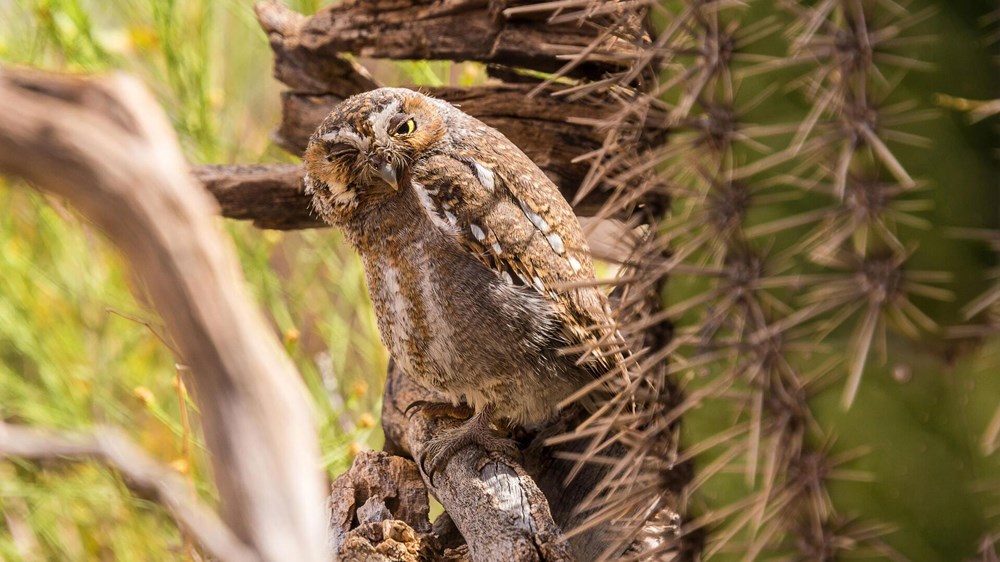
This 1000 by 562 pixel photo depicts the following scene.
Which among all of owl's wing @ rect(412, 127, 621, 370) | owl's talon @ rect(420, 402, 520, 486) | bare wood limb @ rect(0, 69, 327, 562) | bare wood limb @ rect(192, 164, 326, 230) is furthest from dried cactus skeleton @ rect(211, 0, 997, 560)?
bare wood limb @ rect(192, 164, 326, 230)

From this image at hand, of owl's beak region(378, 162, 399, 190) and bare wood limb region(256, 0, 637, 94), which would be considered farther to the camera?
bare wood limb region(256, 0, 637, 94)

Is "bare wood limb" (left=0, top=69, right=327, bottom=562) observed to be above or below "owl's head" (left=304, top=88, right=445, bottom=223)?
above

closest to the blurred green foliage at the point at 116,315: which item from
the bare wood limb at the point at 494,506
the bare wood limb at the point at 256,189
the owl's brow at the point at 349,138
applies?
the bare wood limb at the point at 256,189

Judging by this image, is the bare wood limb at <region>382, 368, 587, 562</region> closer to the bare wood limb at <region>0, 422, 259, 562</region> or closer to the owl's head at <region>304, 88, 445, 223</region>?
the owl's head at <region>304, 88, 445, 223</region>

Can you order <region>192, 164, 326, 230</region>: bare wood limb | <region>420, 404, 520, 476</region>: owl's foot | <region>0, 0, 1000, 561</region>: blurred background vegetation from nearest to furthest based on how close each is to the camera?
1. <region>0, 0, 1000, 561</region>: blurred background vegetation
2. <region>420, 404, 520, 476</region>: owl's foot
3. <region>192, 164, 326, 230</region>: bare wood limb

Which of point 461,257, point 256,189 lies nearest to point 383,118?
point 461,257

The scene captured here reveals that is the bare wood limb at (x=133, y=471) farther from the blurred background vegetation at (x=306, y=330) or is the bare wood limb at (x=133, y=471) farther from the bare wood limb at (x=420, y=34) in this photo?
the bare wood limb at (x=420, y=34)

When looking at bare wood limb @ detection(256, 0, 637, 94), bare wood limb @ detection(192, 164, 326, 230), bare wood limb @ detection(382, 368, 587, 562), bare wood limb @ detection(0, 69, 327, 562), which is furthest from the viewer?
bare wood limb @ detection(192, 164, 326, 230)

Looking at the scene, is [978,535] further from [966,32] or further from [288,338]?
[288,338]
